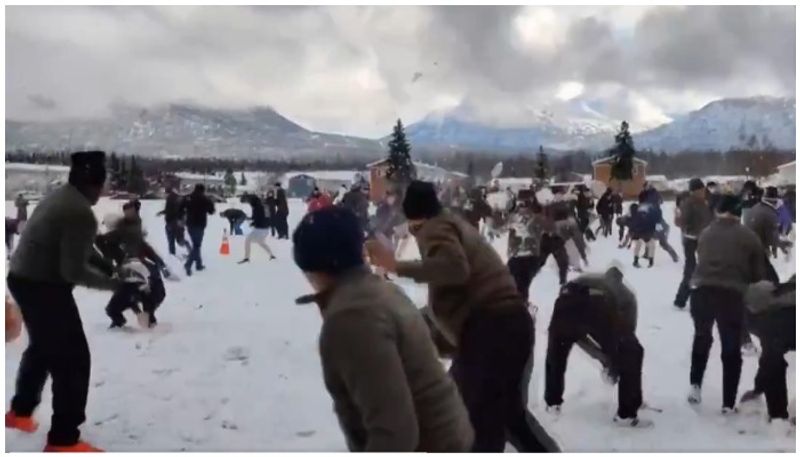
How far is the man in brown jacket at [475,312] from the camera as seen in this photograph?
2041 mm

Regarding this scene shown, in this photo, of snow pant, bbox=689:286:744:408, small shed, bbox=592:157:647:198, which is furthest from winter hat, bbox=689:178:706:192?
snow pant, bbox=689:286:744:408

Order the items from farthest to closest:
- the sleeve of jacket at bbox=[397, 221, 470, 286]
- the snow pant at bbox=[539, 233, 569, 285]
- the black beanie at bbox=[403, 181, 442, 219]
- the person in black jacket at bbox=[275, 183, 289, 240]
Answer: the snow pant at bbox=[539, 233, 569, 285] < the person in black jacket at bbox=[275, 183, 289, 240] < the black beanie at bbox=[403, 181, 442, 219] < the sleeve of jacket at bbox=[397, 221, 470, 286]

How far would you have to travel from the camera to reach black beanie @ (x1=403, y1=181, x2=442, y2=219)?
2.26 meters

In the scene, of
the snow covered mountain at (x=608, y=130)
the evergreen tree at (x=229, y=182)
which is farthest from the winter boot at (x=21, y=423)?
the snow covered mountain at (x=608, y=130)

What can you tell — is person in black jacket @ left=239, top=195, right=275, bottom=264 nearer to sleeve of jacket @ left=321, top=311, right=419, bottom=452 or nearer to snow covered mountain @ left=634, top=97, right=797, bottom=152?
snow covered mountain @ left=634, top=97, right=797, bottom=152

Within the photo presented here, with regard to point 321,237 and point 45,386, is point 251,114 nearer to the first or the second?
point 45,386

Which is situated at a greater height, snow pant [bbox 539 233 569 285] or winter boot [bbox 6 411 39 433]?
snow pant [bbox 539 233 569 285]

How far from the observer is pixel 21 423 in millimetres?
2553

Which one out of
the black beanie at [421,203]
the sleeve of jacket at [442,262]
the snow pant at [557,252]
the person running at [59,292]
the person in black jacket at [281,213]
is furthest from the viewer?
the snow pant at [557,252]

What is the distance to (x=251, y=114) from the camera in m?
2.62

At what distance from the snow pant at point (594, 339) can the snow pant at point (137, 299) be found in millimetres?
1157

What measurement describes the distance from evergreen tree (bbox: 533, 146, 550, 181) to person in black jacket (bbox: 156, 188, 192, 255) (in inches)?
41.3

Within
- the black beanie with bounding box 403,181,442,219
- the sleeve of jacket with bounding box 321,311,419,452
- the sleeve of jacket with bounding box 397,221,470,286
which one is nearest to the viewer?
the sleeve of jacket with bounding box 321,311,419,452

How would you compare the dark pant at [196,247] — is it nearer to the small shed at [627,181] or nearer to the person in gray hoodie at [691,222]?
the small shed at [627,181]
